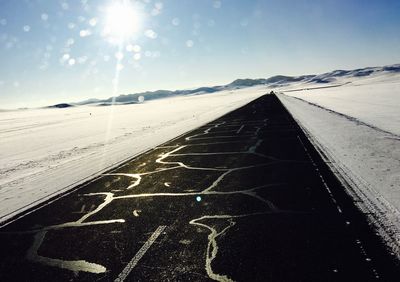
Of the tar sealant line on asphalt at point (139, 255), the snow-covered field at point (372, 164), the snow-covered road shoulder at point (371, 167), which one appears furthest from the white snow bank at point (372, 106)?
the tar sealant line on asphalt at point (139, 255)

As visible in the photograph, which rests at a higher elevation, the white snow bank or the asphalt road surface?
the asphalt road surface

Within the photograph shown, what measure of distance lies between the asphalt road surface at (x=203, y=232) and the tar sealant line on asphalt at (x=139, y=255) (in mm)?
13

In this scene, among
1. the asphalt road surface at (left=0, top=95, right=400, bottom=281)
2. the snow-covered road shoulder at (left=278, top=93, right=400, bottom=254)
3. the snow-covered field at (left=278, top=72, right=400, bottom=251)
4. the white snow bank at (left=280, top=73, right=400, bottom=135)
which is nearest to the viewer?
the asphalt road surface at (left=0, top=95, right=400, bottom=281)

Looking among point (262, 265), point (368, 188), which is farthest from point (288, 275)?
point (368, 188)

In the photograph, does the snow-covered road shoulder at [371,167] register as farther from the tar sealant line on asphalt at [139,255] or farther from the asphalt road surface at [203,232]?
the tar sealant line on asphalt at [139,255]

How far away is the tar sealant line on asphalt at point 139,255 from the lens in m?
4.28

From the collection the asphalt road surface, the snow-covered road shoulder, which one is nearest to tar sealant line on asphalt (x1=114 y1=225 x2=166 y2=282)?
the asphalt road surface

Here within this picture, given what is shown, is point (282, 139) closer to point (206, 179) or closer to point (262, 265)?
point (206, 179)

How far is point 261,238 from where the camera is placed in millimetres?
5000

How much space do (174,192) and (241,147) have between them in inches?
235

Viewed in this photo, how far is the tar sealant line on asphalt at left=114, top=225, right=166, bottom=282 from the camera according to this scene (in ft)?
14.0

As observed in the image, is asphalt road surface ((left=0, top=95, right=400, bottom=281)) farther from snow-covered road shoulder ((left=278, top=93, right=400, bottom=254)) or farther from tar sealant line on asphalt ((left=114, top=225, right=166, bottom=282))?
snow-covered road shoulder ((left=278, top=93, right=400, bottom=254))

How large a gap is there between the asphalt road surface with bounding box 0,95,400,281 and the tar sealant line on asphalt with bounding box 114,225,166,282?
1 cm

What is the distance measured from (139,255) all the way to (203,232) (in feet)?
3.31
